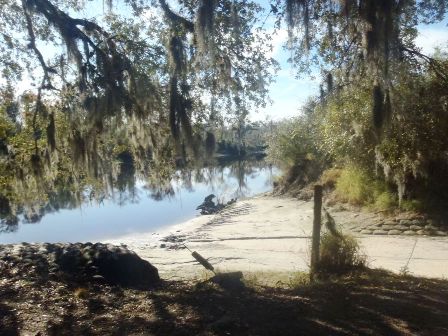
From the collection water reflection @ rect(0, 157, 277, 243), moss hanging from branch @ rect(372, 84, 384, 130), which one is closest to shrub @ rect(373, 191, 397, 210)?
water reflection @ rect(0, 157, 277, 243)

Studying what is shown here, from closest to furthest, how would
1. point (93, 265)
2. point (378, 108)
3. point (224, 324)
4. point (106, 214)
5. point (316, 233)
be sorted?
point (224, 324) → point (316, 233) → point (93, 265) → point (378, 108) → point (106, 214)

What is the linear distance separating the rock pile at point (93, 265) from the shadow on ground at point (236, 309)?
0.40m

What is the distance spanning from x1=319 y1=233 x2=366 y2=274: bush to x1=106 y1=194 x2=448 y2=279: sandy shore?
0.49 m

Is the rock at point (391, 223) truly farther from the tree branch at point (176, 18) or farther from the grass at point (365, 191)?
the tree branch at point (176, 18)

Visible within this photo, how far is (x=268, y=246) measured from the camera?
42.0 feet

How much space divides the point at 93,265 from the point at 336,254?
3.72 meters

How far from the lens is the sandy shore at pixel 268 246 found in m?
9.53

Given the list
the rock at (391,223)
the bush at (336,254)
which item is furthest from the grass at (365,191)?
the bush at (336,254)

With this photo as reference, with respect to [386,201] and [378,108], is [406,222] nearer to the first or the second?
[386,201]

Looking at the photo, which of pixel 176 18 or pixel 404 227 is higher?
pixel 176 18

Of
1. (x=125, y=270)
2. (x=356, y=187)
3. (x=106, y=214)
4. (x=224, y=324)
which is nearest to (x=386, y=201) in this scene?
(x=356, y=187)

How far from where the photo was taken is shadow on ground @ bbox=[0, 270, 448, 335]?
4.89 meters

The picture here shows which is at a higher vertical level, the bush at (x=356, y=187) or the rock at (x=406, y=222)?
the bush at (x=356, y=187)

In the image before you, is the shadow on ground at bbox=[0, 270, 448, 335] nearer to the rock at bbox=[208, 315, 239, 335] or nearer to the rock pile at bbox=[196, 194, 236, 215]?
the rock at bbox=[208, 315, 239, 335]
